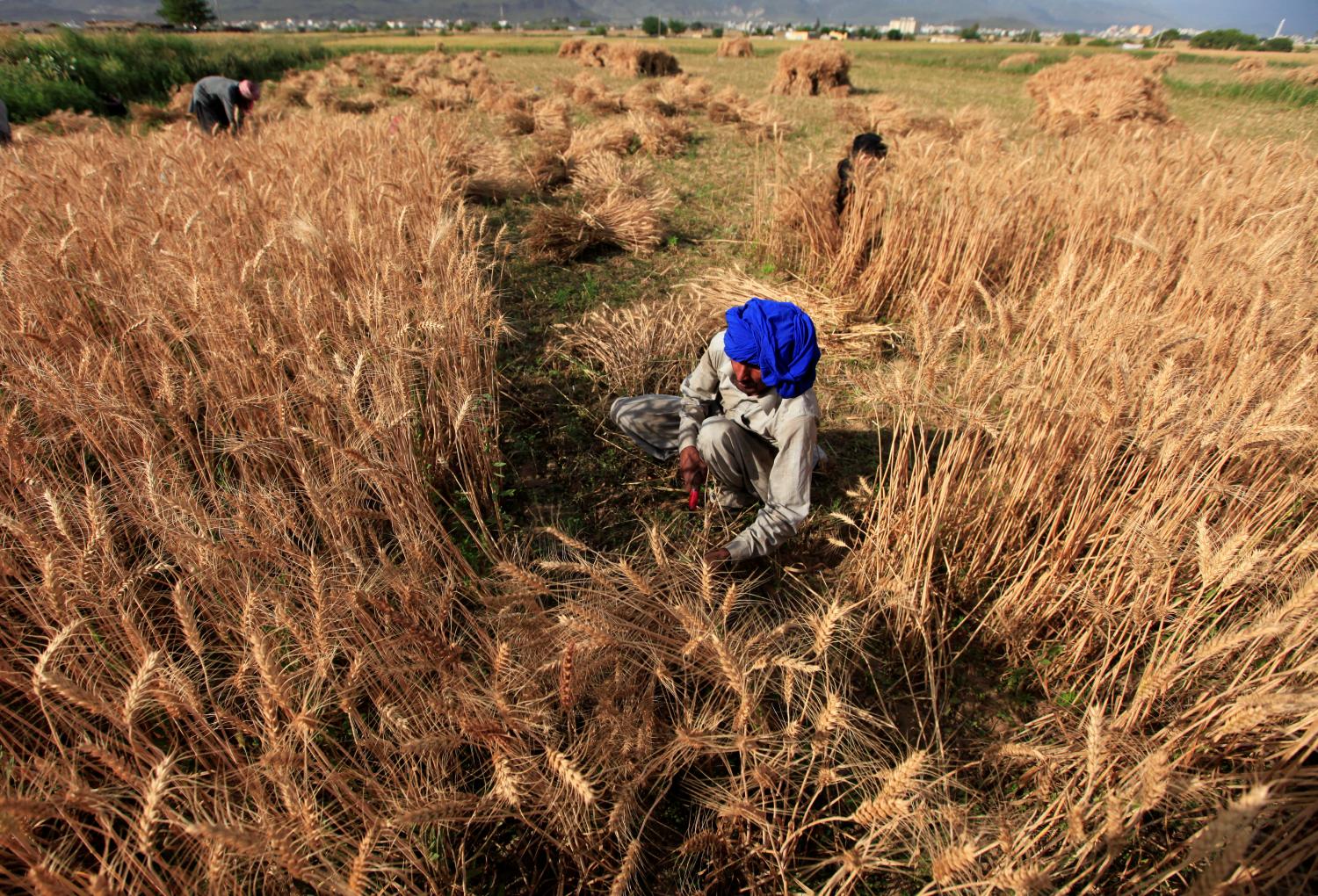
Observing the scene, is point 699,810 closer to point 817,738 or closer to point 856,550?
point 817,738

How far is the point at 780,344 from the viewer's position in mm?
1994

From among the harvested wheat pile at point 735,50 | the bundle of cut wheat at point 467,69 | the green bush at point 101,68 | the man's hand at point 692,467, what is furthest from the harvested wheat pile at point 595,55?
the man's hand at point 692,467

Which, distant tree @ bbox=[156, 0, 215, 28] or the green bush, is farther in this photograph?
distant tree @ bbox=[156, 0, 215, 28]

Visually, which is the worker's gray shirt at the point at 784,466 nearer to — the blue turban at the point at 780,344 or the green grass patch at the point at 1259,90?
the blue turban at the point at 780,344

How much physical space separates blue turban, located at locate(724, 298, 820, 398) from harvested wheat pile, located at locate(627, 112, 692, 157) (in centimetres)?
625

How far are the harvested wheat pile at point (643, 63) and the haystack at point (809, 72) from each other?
12.7 ft

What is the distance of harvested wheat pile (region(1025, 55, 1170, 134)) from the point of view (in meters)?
9.51

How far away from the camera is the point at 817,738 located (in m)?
1.29

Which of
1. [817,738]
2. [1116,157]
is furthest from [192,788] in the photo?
[1116,157]

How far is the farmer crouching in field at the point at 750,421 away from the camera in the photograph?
2.01 metres

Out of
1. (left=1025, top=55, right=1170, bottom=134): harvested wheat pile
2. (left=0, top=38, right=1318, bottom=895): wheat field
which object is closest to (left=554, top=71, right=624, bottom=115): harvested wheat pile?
(left=1025, top=55, right=1170, bottom=134): harvested wheat pile

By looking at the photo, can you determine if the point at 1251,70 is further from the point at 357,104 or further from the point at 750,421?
the point at 750,421

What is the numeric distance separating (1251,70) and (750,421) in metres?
24.2

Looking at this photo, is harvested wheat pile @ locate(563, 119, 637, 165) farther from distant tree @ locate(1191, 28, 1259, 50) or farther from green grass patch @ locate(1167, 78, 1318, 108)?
distant tree @ locate(1191, 28, 1259, 50)
